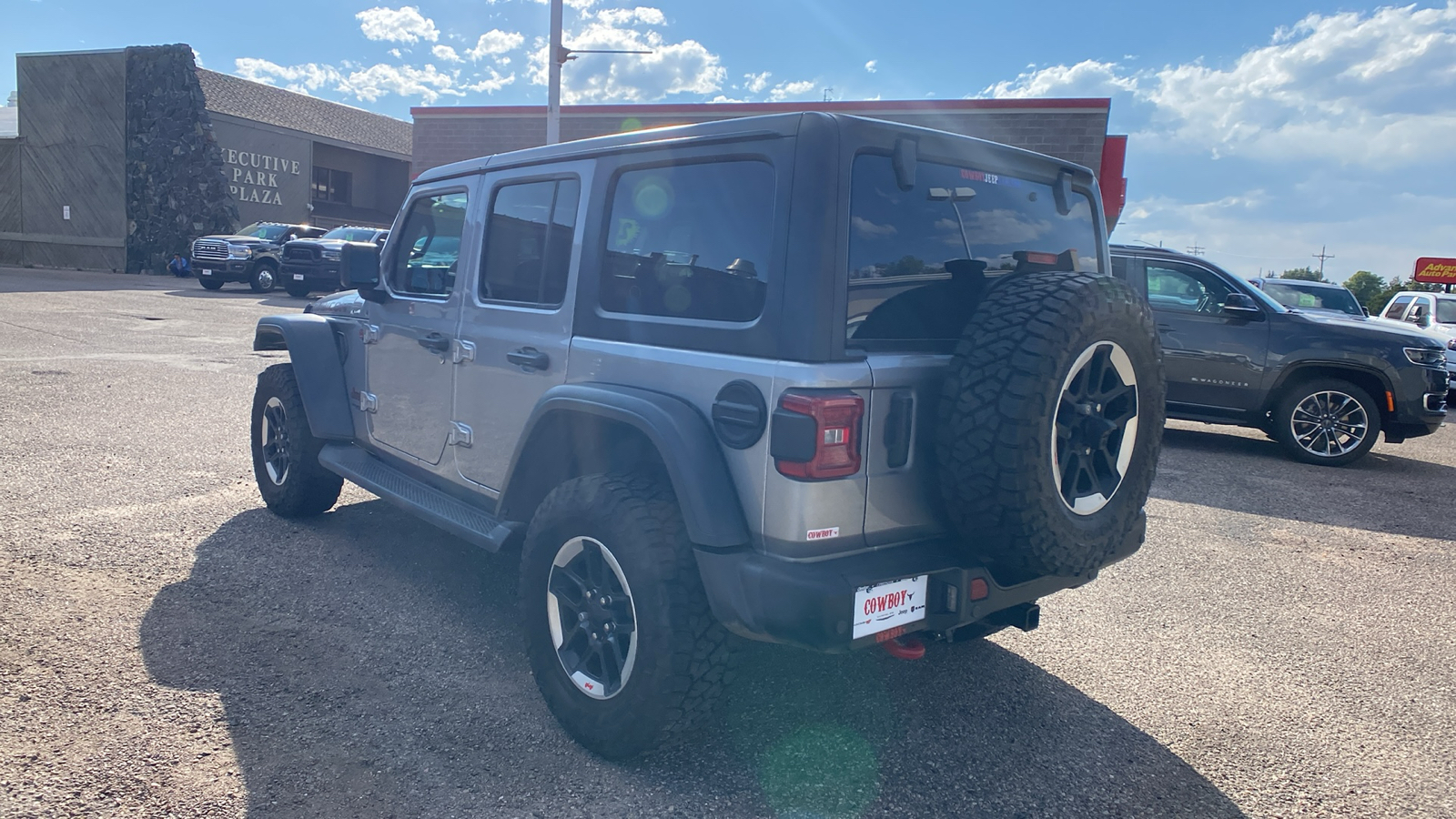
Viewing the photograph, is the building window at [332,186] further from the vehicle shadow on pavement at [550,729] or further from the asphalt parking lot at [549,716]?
the vehicle shadow on pavement at [550,729]

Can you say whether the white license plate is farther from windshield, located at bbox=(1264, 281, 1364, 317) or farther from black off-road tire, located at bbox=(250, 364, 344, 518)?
windshield, located at bbox=(1264, 281, 1364, 317)

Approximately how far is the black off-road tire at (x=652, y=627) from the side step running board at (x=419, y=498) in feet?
2.39

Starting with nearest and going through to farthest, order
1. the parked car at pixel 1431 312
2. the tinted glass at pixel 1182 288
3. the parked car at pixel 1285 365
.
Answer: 1. the parked car at pixel 1285 365
2. the tinted glass at pixel 1182 288
3. the parked car at pixel 1431 312

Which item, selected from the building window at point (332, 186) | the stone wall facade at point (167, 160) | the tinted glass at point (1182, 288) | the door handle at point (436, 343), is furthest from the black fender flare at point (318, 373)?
the building window at point (332, 186)

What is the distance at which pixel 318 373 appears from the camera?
495 centimetres

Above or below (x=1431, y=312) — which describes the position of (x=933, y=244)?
below

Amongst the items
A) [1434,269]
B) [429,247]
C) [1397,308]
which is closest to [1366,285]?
[1434,269]

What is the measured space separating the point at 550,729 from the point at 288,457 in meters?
2.79

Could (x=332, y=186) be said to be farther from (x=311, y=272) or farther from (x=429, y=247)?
(x=429, y=247)

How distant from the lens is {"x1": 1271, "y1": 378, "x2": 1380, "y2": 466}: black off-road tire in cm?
829

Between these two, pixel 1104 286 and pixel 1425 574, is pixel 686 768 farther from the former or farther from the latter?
pixel 1425 574

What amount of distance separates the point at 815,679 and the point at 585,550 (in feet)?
3.77

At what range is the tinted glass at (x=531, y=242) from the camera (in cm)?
352

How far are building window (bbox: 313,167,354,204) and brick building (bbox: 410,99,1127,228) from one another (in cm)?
2241
